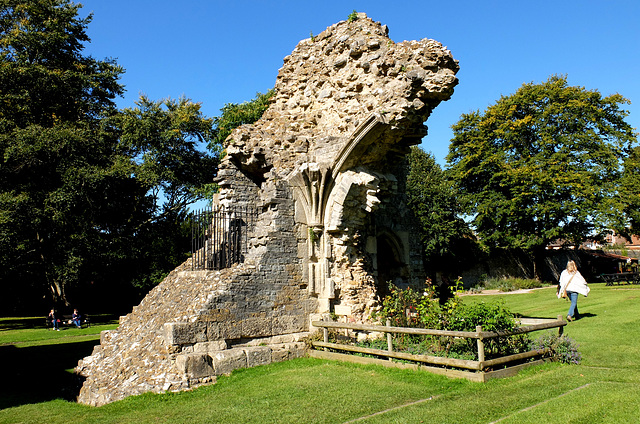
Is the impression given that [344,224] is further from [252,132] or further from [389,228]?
[252,132]

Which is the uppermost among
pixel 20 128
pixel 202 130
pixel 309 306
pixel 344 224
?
pixel 202 130

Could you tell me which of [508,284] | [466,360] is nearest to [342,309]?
[466,360]

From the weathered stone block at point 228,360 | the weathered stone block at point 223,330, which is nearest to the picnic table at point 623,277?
the weathered stone block at point 223,330

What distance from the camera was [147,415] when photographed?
686 cm

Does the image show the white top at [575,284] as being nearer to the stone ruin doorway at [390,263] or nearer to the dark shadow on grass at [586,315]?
the dark shadow on grass at [586,315]

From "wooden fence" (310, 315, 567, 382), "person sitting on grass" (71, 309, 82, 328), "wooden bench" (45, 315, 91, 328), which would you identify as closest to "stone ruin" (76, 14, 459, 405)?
"wooden fence" (310, 315, 567, 382)

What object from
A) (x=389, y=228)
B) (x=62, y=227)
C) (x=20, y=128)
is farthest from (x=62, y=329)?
(x=389, y=228)

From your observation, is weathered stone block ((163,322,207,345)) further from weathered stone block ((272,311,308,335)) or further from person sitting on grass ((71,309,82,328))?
person sitting on grass ((71,309,82,328))

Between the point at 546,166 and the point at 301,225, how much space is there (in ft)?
76.0

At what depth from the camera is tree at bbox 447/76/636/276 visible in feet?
90.4

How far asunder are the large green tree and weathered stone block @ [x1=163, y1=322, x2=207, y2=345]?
13.1 m

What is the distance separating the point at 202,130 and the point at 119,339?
1751 cm

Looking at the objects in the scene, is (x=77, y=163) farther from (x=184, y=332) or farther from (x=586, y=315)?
(x=586, y=315)

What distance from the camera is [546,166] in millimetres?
Answer: 29031
